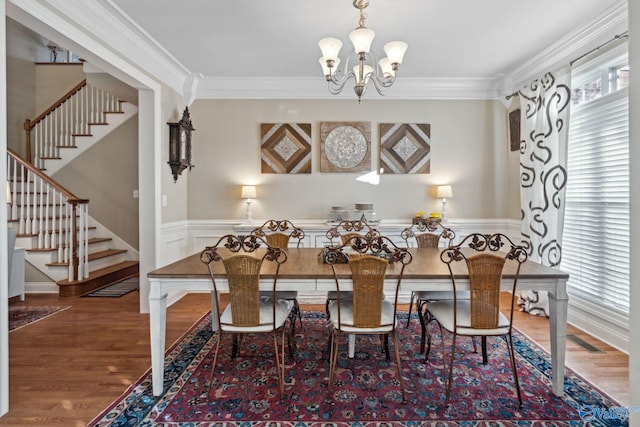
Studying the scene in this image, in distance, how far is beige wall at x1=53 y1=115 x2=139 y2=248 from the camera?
18.6 feet

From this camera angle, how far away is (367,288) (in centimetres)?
200

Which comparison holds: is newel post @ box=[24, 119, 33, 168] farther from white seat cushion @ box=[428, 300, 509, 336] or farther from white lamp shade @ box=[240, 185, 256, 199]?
white seat cushion @ box=[428, 300, 509, 336]

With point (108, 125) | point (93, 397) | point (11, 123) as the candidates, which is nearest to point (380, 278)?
point (93, 397)

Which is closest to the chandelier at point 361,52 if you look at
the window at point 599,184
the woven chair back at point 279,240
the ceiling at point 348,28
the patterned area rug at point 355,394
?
the ceiling at point 348,28

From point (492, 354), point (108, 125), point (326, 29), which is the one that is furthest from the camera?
point (108, 125)

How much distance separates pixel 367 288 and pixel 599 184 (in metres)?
2.55

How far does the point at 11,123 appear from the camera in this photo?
5.71m

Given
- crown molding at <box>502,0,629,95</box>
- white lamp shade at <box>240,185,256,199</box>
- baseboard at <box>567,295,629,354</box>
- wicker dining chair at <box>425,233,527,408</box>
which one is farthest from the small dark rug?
crown molding at <box>502,0,629,95</box>

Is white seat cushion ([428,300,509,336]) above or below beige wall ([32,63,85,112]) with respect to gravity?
below

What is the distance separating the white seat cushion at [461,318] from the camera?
206 cm

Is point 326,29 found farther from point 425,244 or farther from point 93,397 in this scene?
point 93,397

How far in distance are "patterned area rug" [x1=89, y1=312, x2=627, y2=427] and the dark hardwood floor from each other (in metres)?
0.16

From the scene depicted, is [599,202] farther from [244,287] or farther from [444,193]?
[244,287]

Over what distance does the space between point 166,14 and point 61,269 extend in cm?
356
